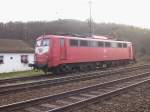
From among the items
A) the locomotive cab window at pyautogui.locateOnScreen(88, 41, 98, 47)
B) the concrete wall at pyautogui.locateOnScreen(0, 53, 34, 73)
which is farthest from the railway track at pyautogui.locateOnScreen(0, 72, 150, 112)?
the concrete wall at pyautogui.locateOnScreen(0, 53, 34, 73)

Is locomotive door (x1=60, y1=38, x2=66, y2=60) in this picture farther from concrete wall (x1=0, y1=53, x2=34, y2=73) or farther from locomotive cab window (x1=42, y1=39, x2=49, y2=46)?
concrete wall (x1=0, y1=53, x2=34, y2=73)

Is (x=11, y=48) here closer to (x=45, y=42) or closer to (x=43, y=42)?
(x=43, y=42)

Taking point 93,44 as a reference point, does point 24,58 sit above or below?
below

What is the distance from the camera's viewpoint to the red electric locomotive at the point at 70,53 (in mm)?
21256

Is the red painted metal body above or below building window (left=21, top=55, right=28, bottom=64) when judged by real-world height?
above

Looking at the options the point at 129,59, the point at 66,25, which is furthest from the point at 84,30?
the point at 129,59

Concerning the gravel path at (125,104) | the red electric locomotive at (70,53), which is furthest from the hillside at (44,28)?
the gravel path at (125,104)

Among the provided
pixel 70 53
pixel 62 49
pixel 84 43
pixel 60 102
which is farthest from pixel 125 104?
pixel 84 43

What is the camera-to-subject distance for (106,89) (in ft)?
43.5

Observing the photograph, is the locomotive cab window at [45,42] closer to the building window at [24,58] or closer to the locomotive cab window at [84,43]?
the locomotive cab window at [84,43]

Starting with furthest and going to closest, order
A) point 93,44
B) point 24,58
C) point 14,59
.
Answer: point 24,58 < point 14,59 < point 93,44

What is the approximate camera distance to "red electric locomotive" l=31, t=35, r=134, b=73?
69.7 feet

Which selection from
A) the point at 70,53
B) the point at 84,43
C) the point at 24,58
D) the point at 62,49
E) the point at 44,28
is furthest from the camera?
the point at 44,28

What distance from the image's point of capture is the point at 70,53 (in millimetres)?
22250
